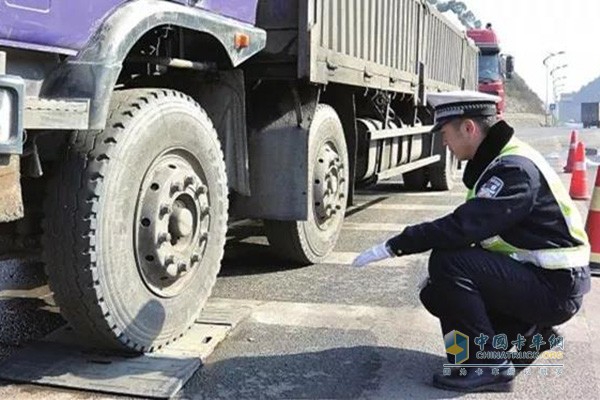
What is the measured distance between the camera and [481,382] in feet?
11.3

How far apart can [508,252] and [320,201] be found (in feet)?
8.29

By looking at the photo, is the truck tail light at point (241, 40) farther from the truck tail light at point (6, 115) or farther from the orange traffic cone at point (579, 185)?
the orange traffic cone at point (579, 185)

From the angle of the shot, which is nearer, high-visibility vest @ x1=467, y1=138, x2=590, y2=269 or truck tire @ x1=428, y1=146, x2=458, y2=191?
high-visibility vest @ x1=467, y1=138, x2=590, y2=269

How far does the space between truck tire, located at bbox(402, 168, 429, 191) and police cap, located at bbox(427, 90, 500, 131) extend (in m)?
7.73

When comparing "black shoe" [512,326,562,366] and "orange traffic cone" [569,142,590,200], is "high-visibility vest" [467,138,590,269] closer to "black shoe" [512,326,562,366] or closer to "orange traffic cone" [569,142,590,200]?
"black shoe" [512,326,562,366]

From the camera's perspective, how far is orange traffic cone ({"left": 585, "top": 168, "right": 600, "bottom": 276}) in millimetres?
5758

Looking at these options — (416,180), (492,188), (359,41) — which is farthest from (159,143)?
(416,180)

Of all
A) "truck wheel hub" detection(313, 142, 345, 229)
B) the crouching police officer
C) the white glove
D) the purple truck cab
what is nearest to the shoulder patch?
the crouching police officer

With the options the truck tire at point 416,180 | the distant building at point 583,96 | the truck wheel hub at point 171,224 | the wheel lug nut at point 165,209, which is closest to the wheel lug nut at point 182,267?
the truck wheel hub at point 171,224

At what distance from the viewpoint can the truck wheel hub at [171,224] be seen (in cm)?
357

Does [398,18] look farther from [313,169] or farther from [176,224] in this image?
[176,224]

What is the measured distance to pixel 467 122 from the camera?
3553 mm

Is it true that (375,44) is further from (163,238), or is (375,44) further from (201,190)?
(163,238)

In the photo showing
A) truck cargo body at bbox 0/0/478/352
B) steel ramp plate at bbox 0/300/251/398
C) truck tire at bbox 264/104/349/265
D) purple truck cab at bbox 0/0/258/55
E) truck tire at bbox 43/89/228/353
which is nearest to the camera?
purple truck cab at bbox 0/0/258/55
